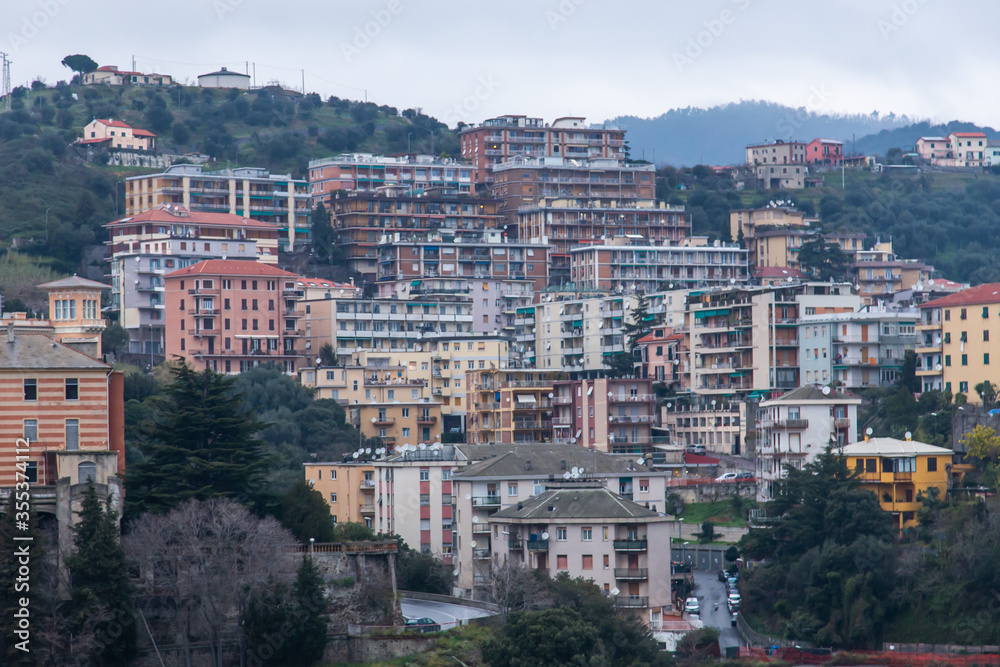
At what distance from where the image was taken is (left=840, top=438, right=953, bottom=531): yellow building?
80500 mm

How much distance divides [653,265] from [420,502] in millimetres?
62510

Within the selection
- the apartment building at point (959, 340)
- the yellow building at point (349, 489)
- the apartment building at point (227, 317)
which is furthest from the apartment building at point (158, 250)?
the apartment building at point (959, 340)

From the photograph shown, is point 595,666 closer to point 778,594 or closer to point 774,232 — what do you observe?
point 778,594

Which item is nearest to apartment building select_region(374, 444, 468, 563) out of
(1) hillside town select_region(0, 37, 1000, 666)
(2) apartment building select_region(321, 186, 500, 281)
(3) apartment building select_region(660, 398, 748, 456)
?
(1) hillside town select_region(0, 37, 1000, 666)

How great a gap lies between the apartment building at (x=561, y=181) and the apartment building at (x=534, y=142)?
585 cm

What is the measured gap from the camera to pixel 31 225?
135m

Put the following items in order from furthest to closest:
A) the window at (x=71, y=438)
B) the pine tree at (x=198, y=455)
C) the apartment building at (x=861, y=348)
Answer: the apartment building at (x=861, y=348) → the pine tree at (x=198, y=455) → the window at (x=71, y=438)

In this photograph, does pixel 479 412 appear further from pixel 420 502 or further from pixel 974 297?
pixel 974 297

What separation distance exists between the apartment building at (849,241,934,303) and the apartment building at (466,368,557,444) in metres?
45.1

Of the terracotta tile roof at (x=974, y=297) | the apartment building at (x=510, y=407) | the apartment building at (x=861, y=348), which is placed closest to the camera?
the terracotta tile roof at (x=974, y=297)

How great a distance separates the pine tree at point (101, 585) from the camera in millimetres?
54750

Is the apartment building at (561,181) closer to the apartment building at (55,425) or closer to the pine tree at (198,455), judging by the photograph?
the pine tree at (198,455)

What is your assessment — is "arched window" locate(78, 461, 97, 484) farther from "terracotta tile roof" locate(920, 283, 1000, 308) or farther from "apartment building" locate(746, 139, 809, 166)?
"apartment building" locate(746, 139, 809, 166)

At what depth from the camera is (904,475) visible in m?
80.7
